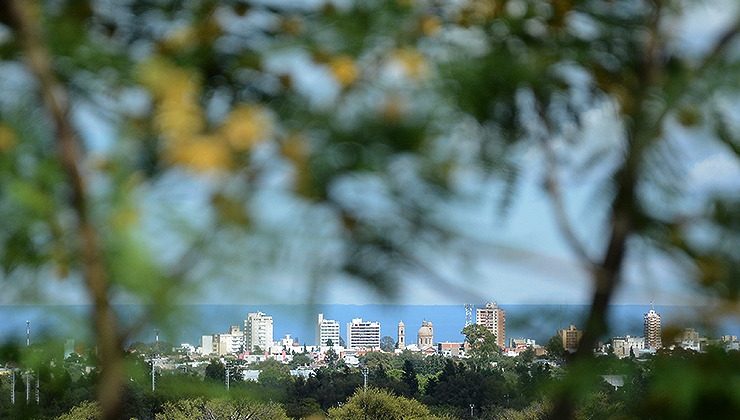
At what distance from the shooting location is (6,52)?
0.69 m

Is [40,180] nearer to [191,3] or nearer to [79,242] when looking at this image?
[79,242]

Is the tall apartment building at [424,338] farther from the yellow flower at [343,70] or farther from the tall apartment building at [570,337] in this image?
the yellow flower at [343,70]

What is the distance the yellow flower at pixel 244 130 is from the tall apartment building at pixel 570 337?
35 centimetres

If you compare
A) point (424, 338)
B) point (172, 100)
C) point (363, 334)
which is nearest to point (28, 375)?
point (172, 100)

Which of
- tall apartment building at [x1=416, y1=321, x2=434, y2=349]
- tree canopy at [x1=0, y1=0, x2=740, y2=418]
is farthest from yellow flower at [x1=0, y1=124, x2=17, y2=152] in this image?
tall apartment building at [x1=416, y1=321, x2=434, y2=349]

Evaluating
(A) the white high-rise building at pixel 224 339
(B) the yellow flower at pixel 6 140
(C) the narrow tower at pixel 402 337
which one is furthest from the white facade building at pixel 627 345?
(C) the narrow tower at pixel 402 337

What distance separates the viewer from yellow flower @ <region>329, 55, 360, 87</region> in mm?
608

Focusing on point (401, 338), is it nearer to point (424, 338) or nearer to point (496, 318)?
point (424, 338)

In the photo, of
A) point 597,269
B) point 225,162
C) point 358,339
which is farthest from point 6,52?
point 358,339

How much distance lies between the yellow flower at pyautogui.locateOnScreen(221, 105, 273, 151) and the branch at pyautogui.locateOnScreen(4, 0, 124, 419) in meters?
0.11

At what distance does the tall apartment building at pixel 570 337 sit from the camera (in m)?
0.80

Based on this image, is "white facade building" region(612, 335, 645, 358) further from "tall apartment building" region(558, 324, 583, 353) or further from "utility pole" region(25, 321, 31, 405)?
"utility pole" region(25, 321, 31, 405)

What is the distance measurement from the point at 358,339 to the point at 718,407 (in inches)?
895

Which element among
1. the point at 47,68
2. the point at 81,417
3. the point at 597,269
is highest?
the point at 47,68
